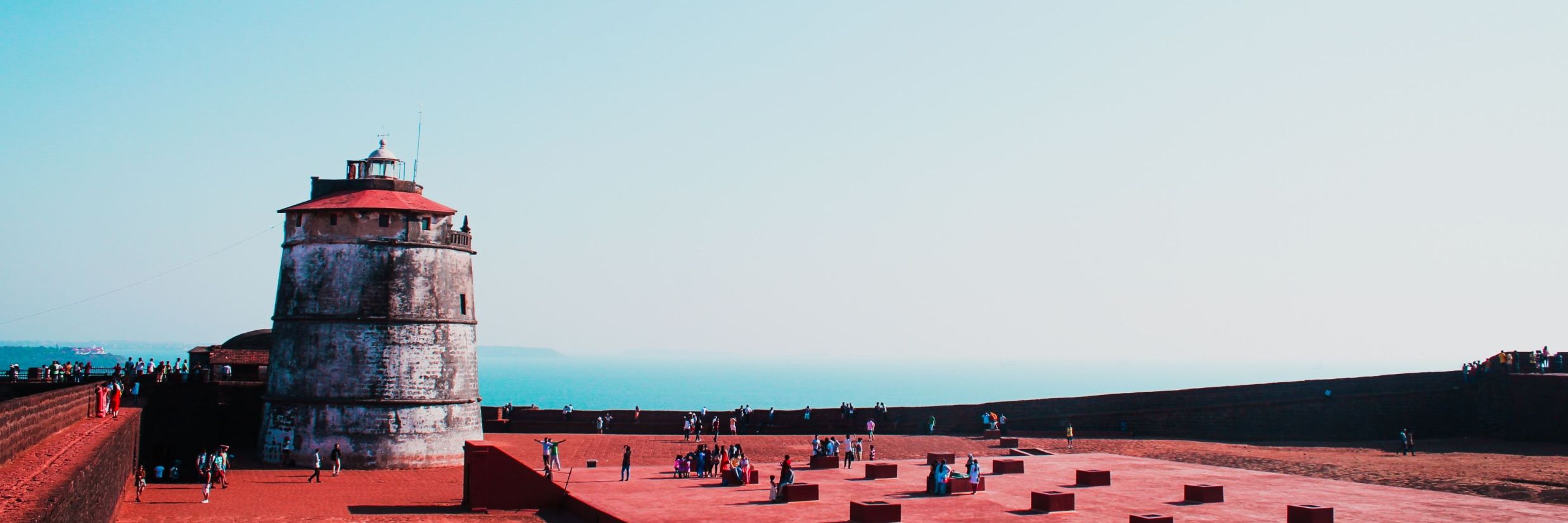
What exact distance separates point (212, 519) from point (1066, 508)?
14.9 m

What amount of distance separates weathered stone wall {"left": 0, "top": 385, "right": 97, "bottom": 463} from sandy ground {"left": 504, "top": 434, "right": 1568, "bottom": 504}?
1182 centimetres

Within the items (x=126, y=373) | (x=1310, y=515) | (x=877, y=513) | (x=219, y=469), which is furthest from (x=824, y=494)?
(x=126, y=373)

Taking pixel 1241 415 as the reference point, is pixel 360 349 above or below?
above

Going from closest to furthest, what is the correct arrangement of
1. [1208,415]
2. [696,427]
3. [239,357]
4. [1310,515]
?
[1310,515], [696,427], [1208,415], [239,357]

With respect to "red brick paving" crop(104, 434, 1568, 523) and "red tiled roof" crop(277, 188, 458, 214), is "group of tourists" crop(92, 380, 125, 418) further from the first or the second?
"red tiled roof" crop(277, 188, 458, 214)

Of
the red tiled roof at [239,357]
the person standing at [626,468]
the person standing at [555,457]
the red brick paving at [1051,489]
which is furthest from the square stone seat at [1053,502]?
the red tiled roof at [239,357]

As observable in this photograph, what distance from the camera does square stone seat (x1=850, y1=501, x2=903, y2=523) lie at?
20000mm

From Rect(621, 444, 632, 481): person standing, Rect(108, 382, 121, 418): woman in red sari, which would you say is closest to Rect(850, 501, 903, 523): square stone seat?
Rect(621, 444, 632, 481): person standing

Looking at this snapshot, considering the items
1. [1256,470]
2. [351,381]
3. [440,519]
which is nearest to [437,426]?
[351,381]

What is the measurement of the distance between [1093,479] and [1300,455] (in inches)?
366

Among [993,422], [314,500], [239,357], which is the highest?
[239,357]

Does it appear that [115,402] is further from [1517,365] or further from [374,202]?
[1517,365]

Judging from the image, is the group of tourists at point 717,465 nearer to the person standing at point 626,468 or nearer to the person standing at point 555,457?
the person standing at point 626,468

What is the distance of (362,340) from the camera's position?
105ft
